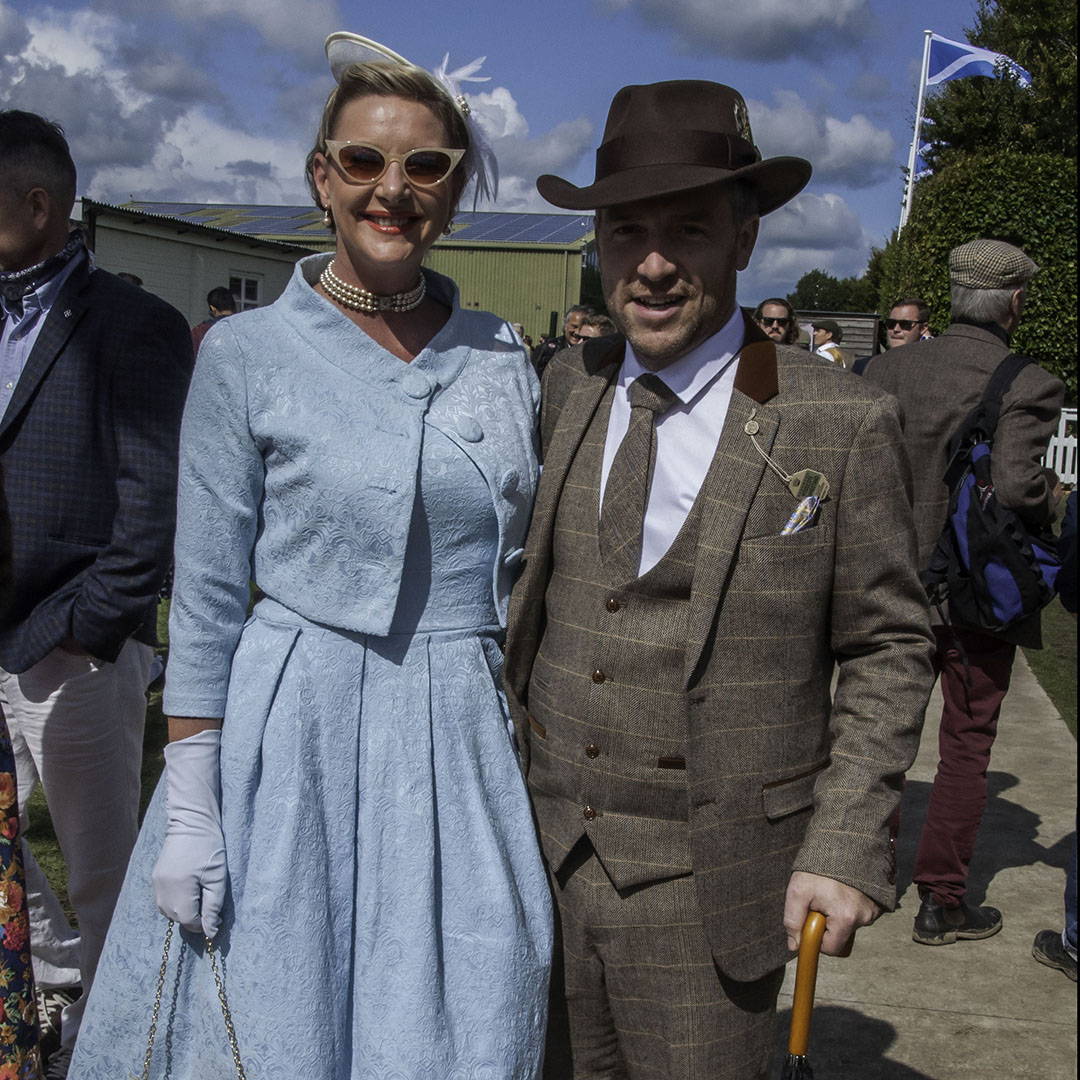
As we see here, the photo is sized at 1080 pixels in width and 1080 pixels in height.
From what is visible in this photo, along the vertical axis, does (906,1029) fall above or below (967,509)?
below

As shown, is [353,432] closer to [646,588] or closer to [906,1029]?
[646,588]

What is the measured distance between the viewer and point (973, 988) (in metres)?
3.84

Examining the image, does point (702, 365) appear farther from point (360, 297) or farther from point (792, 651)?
point (360, 297)

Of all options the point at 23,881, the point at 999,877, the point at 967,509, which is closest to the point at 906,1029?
the point at 999,877

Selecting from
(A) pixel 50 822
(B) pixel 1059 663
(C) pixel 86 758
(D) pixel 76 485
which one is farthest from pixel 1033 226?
(C) pixel 86 758

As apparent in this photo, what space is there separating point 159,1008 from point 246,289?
2422cm

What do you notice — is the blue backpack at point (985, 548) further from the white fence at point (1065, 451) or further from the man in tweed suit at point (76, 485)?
the white fence at point (1065, 451)

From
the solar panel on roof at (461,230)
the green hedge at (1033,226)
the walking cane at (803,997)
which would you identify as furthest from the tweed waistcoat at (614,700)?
the solar panel on roof at (461,230)

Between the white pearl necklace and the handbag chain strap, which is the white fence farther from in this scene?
the handbag chain strap

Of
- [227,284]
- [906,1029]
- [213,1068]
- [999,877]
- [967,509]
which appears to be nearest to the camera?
[213,1068]

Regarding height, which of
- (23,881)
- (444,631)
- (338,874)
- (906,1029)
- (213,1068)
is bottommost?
(906,1029)

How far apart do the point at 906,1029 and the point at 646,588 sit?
2.28 meters

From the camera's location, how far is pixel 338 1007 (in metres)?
2.02

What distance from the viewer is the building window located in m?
24.2
